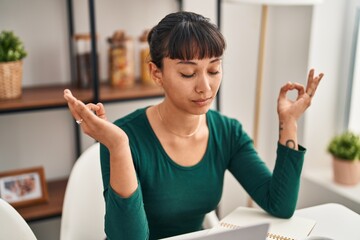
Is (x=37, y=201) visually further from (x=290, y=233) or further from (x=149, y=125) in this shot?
(x=290, y=233)

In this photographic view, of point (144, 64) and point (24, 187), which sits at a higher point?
point (144, 64)

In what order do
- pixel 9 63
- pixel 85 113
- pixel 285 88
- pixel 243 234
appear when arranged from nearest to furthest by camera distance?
pixel 243 234 < pixel 85 113 < pixel 285 88 < pixel 9 63

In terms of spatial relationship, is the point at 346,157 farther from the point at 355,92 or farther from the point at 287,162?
the point at 287,162

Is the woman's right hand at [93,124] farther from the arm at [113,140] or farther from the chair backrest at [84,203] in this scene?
the chair backrest at [84,203]

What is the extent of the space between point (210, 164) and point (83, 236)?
429 millimetres

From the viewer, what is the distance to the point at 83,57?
183 cm

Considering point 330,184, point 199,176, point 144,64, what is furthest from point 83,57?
point 330,184

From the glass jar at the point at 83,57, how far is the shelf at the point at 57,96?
Answer: 0.06 meters

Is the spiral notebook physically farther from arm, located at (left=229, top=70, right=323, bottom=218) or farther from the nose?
the nose

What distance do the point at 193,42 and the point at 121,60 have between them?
33.2 inches

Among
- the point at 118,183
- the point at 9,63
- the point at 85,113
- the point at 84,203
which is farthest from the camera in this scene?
the point at 9,63

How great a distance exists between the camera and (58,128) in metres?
2.02

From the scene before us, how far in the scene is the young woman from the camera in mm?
1029

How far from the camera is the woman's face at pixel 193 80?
107cm
